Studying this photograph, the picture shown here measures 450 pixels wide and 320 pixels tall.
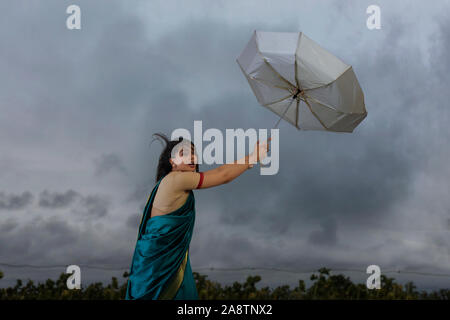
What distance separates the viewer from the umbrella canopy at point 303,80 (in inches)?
198

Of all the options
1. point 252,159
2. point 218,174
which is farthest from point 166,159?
point 252,159

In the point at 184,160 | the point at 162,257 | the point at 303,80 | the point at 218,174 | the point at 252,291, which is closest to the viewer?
the point at 162,257

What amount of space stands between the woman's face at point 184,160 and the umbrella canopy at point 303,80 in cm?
126

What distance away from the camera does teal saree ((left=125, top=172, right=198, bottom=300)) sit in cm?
468

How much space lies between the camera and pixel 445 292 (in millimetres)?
6648

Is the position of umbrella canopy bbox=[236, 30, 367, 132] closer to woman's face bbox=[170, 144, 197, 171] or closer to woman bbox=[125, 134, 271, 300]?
woman bbox=[125, 134, 271, 300]

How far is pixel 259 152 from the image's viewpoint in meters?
5.07

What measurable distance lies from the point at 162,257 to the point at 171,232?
0.91ft

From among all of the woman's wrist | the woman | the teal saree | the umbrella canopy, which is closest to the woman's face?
the woman

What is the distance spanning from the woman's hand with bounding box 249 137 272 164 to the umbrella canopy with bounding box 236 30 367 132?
797mm

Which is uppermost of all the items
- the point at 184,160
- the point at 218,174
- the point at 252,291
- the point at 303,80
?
the point at 303,80

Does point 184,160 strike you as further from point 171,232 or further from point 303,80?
point 303,80
